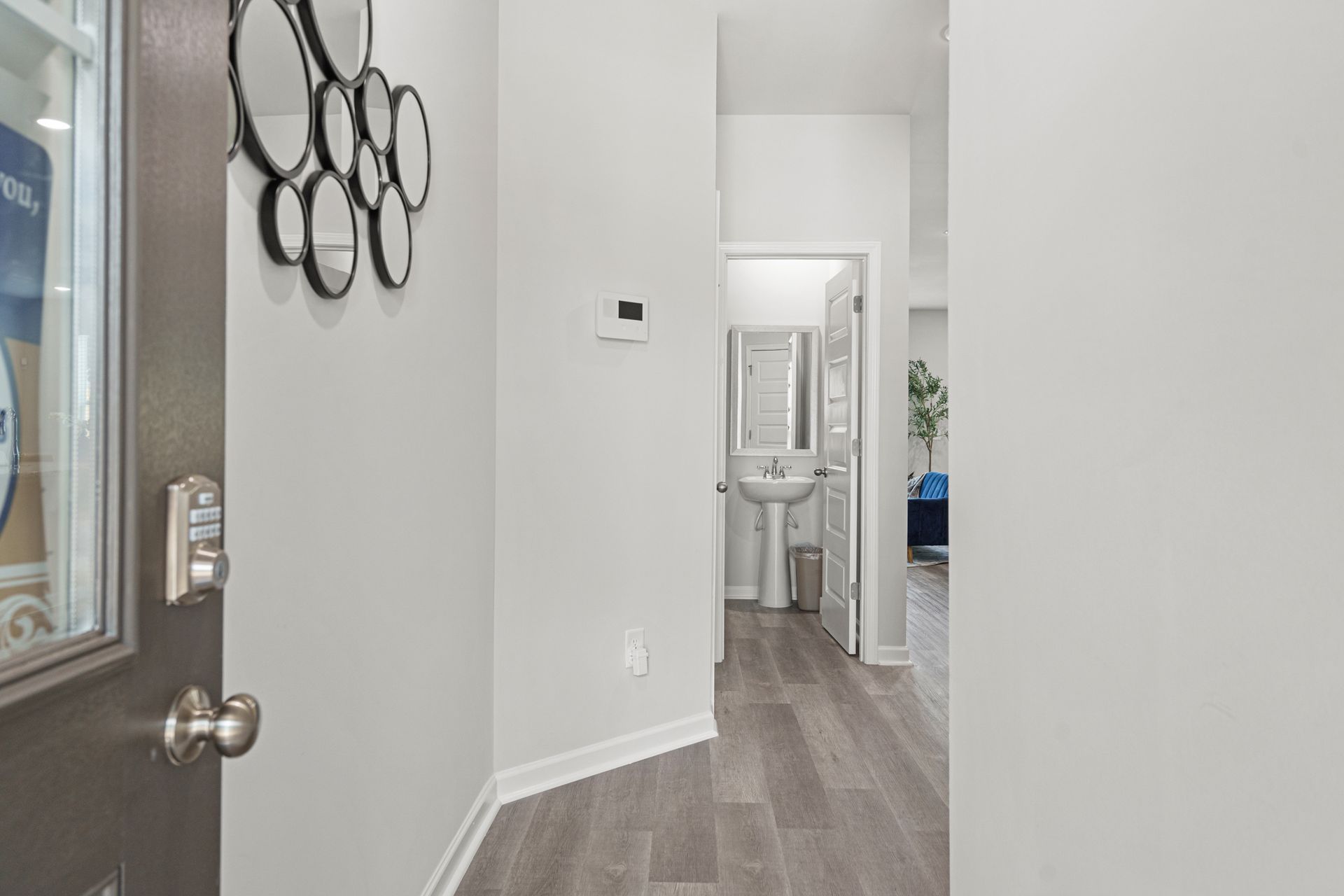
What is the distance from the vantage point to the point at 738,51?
3166 mm

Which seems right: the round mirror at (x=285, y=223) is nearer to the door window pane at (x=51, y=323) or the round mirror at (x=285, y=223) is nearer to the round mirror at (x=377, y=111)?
the round mirror at (x=377, y=111)

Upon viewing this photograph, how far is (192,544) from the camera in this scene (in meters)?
0.55

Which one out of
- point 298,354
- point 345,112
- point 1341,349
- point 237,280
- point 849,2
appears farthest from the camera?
point 849,2

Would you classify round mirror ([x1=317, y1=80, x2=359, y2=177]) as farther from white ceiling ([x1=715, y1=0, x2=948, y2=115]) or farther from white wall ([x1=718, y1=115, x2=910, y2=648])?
white wall ([x1=718, y1=115, x2=910, y2=648])

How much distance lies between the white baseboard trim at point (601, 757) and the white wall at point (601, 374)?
3 cm

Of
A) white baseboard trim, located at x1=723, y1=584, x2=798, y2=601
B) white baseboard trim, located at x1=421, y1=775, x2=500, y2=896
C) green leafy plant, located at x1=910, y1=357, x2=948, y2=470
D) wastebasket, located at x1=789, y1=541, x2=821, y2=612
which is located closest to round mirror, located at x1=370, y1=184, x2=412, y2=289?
white baseboard trim, located at x1=421, y1=775, x2=500, y2=896

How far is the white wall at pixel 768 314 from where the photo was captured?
5.12m

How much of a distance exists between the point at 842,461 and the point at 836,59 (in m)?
2.06

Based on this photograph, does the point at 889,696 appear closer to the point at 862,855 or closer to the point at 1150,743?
the point at 862,855

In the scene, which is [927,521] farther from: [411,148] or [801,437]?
[411,148]

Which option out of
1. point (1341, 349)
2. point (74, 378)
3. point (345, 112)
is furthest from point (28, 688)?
point (345, 112)

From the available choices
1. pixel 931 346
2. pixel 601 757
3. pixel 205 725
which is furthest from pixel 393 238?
pixel 931 346

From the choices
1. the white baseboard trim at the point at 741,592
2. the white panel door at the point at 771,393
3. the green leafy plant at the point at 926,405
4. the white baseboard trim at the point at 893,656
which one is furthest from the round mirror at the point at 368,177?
the green leafy plant at the point at 926,405

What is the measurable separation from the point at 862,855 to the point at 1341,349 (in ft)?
5.88
